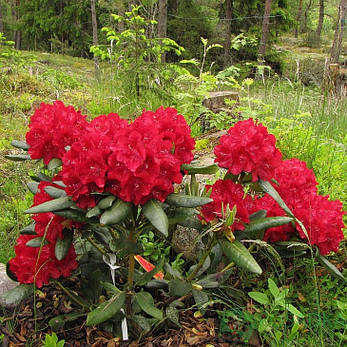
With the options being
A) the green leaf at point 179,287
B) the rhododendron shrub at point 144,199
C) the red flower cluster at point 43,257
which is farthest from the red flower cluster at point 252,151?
the red flower cluster at point 43,257

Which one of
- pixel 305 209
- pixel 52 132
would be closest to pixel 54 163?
pixel 52 132

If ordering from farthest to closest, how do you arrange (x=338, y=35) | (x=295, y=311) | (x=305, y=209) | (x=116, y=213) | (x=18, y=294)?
(x=338, y=35) → (x=305, y=209) → (x=18, y=294) → (x=295, y=311) → (x=116, y=213)

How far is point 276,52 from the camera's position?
14.0 metres

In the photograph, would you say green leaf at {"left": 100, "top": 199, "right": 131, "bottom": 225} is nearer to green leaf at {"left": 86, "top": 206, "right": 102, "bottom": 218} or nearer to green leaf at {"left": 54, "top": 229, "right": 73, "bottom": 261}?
green leaf at {"left": 86, "top": 206, "right": 102, "bottom": 218}

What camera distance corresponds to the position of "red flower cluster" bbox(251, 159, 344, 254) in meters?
1.56

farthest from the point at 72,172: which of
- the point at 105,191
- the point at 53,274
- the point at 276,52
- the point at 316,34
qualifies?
the point at 316,34

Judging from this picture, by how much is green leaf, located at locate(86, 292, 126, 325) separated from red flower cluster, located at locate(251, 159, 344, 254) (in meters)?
0.65

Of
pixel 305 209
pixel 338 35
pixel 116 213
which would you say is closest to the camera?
pixel 116 213

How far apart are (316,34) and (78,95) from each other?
20.6m

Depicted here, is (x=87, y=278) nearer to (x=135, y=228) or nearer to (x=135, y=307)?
(x=135, y=307)

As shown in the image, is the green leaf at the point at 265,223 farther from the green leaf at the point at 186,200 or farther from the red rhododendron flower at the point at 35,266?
the red rhododendron flower at the point at 35,266

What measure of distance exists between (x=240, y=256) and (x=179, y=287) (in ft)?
1.29

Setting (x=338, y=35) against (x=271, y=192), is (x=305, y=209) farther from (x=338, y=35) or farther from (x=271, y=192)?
(x=338, y=35)

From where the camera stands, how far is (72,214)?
A: 4.14ft
